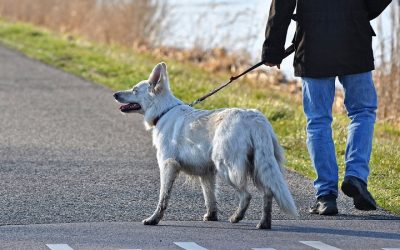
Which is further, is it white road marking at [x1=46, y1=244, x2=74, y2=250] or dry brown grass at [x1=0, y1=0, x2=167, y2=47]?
dry brown grass at [x1=0, y1=0, x2=167, y2=47]

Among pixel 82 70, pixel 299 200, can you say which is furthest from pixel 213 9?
pixel 299 200

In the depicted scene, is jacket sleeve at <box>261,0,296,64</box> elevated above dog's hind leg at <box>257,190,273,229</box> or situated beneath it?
elevated above

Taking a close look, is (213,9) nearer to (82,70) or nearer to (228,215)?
(82,70)

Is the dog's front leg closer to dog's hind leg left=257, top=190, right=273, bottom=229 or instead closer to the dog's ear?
the dog's ear

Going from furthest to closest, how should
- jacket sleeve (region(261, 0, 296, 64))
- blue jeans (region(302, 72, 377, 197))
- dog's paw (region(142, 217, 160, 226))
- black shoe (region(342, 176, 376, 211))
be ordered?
blue jeans (region(302, 72, 377, 197))
jacket sleeve (region(261, 0, 296, 64))
black shoe (region(342, 176, 376, 211))
dog's paw (region(142, 217, 160, 226))

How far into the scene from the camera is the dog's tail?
850 centimetres

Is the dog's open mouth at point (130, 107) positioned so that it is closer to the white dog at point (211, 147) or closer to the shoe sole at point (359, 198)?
the white dog at point (211, 147)

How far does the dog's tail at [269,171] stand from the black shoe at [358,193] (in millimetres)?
878

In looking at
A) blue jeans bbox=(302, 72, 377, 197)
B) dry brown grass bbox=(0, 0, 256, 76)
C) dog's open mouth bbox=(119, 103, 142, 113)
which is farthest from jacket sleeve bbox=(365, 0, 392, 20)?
dry brown grass bbox=(0, 0, 256, 76)

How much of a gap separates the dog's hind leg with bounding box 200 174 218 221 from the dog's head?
0.71 metres

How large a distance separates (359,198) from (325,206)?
0.26 meters

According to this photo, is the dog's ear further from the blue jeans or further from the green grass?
the green grass

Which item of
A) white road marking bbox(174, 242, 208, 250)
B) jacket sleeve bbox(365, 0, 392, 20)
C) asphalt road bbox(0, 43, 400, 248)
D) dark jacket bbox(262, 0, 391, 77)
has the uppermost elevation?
jacket sleeve bbox(365, 0, 392, 20)

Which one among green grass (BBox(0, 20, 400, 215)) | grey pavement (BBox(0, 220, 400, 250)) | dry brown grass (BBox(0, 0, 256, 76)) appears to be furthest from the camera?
dry brown grass (BBox(0, 0, 256, 76))
